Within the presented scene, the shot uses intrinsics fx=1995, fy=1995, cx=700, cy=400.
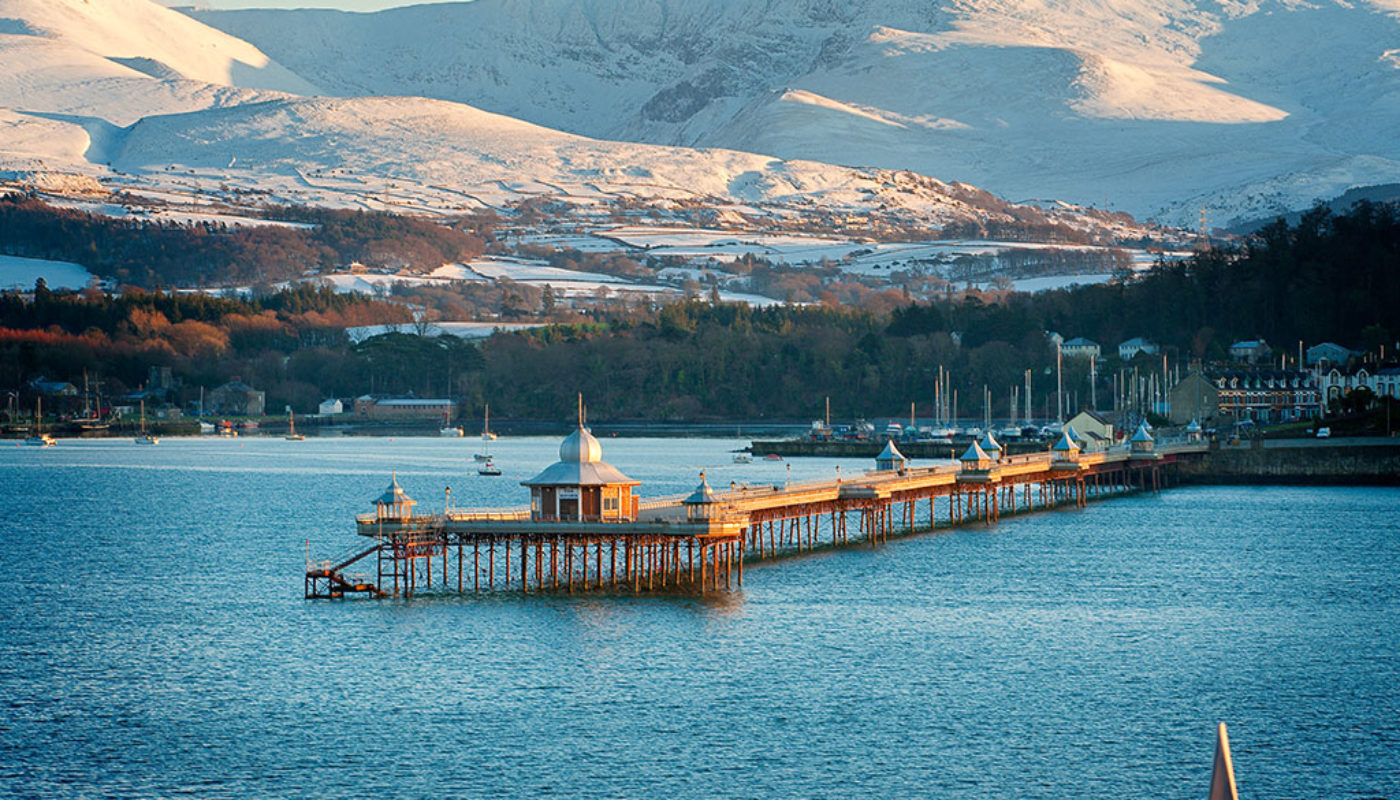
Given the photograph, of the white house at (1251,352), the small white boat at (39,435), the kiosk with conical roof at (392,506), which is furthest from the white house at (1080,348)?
the kiosk with conical roof at (392,506)

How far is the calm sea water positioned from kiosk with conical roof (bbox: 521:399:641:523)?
2.15 meters

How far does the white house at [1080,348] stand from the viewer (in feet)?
447

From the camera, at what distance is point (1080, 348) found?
138 metres

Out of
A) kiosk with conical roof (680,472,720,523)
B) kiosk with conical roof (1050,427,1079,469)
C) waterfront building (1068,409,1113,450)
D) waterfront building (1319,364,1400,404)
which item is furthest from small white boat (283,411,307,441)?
kiosk with conical roof (680,472,720,523)

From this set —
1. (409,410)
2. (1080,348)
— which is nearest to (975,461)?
(1080,348)

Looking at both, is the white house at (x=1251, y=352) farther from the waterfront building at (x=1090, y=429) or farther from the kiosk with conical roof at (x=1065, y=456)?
the kiosk with conical roof at (x=1065, y=456)

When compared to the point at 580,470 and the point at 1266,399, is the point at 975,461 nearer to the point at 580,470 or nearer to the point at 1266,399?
the point at 580,470

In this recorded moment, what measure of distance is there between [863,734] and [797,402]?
4610 inches

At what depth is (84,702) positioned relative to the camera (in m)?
36.1

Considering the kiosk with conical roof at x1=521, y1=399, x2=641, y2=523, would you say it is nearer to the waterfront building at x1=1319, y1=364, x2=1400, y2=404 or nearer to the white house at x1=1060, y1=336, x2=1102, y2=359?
the waterfront building at x1=1319, y1=364, x2=1400, y2=404

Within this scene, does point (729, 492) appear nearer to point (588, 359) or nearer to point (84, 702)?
point (84, 702)

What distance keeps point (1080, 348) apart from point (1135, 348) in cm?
715

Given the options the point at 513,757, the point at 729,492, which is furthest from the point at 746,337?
the point at 513,757

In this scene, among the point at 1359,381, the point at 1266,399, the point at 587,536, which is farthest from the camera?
the point at 1266,399
